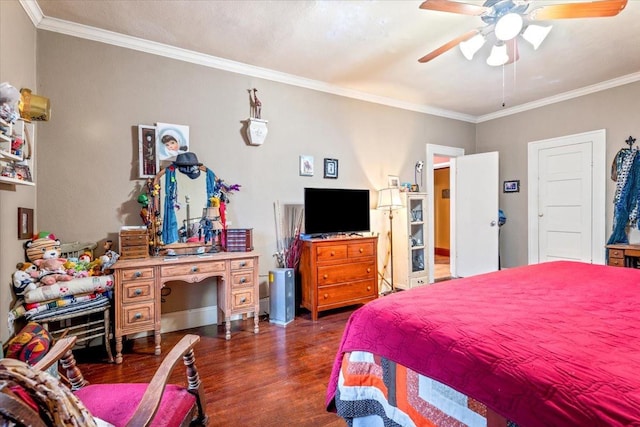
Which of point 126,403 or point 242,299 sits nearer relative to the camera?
point 126,403

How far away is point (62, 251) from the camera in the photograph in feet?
8.21

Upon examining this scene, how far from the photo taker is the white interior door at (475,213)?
4699 millimetres

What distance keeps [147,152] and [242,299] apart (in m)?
1.58

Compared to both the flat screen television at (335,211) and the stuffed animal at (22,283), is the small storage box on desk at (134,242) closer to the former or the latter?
the stuffed animal at (22,283)

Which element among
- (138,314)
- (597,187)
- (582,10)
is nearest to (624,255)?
(597,187)

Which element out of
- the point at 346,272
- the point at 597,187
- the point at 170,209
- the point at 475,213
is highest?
the point at 597,187

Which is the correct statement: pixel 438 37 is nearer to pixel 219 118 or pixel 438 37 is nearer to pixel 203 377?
pixel 219 118

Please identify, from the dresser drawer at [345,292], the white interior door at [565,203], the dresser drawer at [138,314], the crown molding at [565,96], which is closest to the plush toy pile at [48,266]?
the dresser drawer at [138,314]

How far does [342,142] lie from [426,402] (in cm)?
326

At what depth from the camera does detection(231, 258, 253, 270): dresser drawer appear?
2.89m

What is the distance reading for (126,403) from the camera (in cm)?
121

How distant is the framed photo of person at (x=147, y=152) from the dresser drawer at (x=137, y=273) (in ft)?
2.91

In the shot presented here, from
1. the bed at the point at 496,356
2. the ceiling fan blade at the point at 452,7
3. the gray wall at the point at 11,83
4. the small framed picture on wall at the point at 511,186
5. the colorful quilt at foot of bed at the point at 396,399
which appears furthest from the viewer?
the small framed picture on wall at the point at 511,186

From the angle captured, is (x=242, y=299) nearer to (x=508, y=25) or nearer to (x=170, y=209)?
(x=170, y=209)
